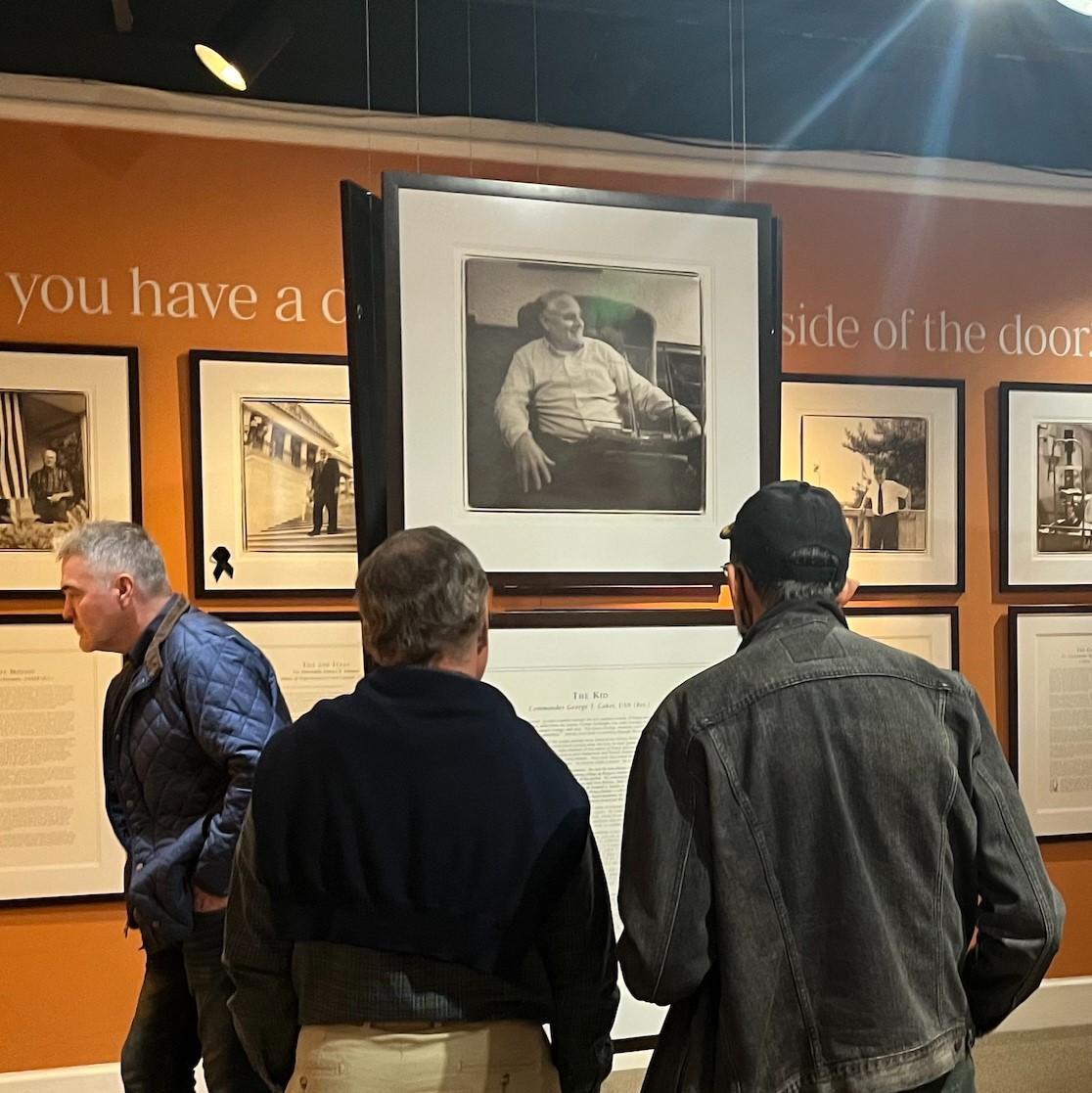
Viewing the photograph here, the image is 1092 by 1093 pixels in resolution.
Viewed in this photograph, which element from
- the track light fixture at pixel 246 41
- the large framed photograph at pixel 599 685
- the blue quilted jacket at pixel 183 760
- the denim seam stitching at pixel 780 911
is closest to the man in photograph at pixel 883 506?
the large framed photograph at pixel 599 685

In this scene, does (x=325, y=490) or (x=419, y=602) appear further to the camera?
(x=325, y=490)

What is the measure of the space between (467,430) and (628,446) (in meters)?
0.31

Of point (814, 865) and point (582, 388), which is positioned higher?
point (582, 388)

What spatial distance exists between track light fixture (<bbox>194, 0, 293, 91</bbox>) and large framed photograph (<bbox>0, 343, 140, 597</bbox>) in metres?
0.79

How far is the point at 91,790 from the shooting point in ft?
9.98

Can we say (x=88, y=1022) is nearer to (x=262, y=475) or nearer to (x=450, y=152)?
(x=262, y=475)

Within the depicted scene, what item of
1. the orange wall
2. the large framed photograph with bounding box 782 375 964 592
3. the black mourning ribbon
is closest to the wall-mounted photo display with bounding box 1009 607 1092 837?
the large framed photograph with bounding box 782 375 964 592

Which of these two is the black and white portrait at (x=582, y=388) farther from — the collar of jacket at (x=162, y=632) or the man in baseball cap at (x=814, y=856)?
the collar of jacket at (x=162, y=632)

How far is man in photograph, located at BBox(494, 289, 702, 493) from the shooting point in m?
2.05

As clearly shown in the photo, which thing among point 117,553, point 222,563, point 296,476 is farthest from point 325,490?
point 117,553

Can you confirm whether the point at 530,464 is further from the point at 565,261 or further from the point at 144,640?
the point at 144,640

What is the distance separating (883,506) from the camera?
11.6ft

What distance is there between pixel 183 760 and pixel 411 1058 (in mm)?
1009

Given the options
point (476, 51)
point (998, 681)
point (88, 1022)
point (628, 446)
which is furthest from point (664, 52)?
point (88, 1022)
